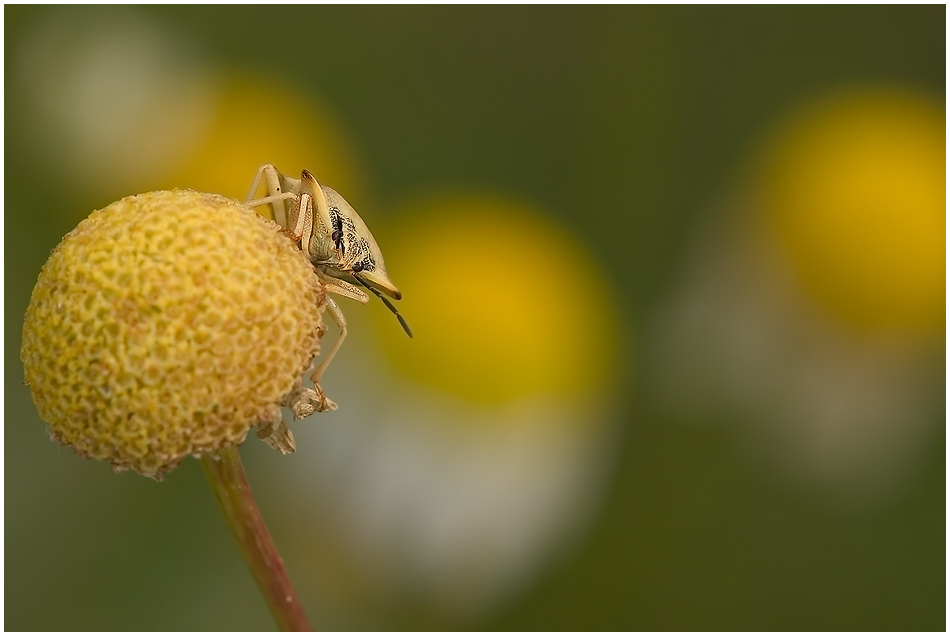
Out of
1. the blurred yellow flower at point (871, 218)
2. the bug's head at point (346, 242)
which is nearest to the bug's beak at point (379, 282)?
the bug's head at point (346, 242)

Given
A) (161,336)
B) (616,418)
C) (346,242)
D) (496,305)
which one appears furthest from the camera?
(616,418)

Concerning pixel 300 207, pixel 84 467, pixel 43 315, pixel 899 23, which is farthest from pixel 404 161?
pixel 43 315

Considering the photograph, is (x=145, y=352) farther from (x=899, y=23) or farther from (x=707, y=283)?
(x=899, y=23)

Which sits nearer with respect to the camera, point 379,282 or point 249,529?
point 249,529

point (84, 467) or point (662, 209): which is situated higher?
point (662, 209)

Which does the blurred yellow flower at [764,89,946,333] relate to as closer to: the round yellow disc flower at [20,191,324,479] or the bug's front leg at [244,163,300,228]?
the bug's front leg at [244,163,300,228]

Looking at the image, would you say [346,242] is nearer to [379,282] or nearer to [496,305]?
[379,282]

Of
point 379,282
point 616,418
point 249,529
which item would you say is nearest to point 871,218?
point 616,418
